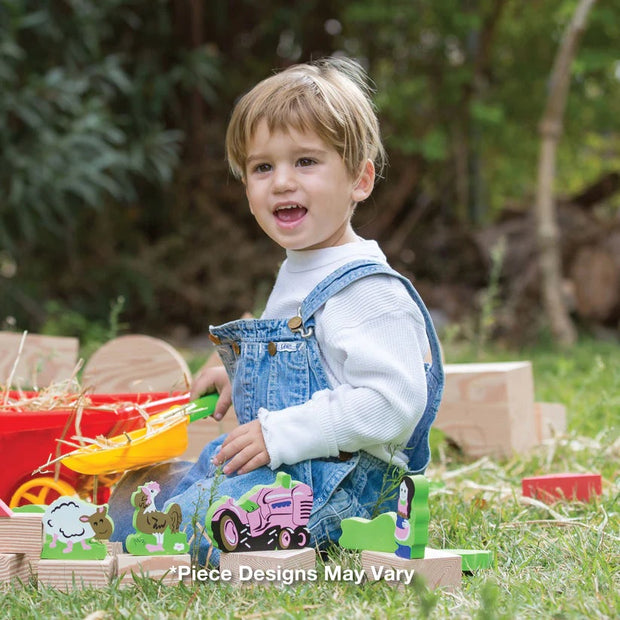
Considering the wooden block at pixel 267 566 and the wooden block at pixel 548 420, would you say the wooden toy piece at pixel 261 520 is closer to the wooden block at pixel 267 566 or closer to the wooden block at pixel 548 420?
the wooden block at pixel 267 566

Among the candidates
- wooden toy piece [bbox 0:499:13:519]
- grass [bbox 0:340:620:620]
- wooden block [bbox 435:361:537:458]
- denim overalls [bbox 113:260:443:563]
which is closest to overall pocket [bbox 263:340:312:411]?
denim overalls [bbox 113:260:443:563]

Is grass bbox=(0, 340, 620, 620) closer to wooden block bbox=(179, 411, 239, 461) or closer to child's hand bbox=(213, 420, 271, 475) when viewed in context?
child's hand bbox=(213, 420, 271, 475)

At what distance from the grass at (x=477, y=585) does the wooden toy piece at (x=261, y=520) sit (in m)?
0.07

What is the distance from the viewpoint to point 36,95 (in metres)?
5.36

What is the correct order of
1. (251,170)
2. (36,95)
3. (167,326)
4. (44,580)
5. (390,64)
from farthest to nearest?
(390,64) < (167,326) < (36,95) < (251,170) < (44,580)

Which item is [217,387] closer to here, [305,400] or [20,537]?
[305,400]

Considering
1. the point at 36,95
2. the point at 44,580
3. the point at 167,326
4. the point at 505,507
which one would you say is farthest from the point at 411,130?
the point at 44,580

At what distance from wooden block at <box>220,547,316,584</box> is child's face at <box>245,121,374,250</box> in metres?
0.64

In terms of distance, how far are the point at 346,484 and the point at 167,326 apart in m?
5.24

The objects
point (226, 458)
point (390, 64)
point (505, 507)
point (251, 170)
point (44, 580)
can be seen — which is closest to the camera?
point (44, 580)

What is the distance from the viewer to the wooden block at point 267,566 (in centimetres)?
148

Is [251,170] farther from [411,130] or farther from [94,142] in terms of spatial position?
[411,130]

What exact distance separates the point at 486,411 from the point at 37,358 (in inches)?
54.1

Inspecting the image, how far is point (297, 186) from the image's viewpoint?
1792mm
